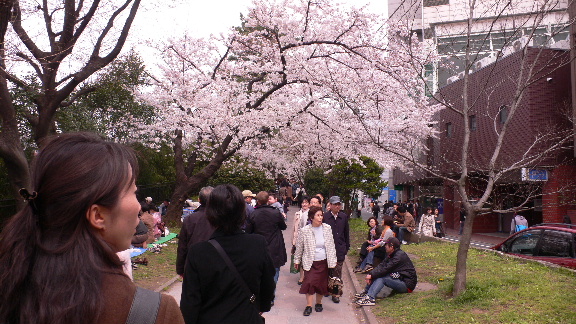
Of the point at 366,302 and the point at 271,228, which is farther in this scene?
the point at 366,302

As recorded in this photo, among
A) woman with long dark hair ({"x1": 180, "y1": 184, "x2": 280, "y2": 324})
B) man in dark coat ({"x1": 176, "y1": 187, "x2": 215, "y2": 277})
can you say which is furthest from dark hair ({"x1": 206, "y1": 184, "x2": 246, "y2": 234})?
man in dark coat ({"x1": 176, "y1": 187, "x2": 215, "y2": 277})

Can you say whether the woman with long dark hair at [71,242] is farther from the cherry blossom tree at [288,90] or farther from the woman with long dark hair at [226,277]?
the cherry blossom tree at [288,90]

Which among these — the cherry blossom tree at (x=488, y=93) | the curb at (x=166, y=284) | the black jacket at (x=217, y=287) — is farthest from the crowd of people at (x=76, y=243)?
the curb at (x=166, y=284)

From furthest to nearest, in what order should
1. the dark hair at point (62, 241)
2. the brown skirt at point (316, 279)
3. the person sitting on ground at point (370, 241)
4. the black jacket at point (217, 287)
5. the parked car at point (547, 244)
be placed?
the person sitting on ground at point (370, 241) < the parked car at point (547, 244) < the brown skirt at point (316, 279) < the black jacket at point (217, 287) < the dark hair at point (62, 241)

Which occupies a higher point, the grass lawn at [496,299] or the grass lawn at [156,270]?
the grass lawn at [496,299]

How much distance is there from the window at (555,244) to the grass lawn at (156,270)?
7780 millimetres

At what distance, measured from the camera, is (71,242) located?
121 centimetres

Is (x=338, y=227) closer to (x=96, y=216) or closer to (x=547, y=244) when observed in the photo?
(x=547, y=244)

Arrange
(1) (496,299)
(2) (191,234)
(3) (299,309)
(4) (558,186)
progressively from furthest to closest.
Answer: (4) (558,186) < (3) (299,309) < (1) (496,299) < (2) (191,234)

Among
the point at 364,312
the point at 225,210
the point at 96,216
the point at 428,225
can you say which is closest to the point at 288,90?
the point at 428,225

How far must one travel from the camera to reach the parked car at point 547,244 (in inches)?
360

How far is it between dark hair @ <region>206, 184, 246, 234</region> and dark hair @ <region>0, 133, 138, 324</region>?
2.21 m

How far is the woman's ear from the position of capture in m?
1.24

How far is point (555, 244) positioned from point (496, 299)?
352cm
